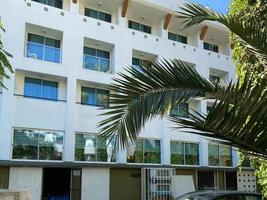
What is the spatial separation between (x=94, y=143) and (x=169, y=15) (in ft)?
39.0

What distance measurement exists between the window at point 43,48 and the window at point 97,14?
3439 millimetres

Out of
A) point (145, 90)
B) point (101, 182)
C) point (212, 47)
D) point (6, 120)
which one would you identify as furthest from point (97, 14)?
point (145, 90)

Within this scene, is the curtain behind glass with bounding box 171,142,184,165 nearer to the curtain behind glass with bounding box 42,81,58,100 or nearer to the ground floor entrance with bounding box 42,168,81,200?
the ground floor entrance with bounding box 42,168,81,200

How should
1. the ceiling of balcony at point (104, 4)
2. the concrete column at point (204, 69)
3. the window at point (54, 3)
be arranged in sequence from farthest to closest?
the concrete column at point (204, 69)
the ceiling of balcony at point (104, 4)
the window at point (54, 3)

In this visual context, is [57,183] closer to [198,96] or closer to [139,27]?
[139,27]

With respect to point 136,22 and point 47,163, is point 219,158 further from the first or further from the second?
point 47,163

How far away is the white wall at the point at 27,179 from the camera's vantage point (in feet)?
71.5

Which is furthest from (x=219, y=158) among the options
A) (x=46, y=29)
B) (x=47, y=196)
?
(x=46, y=29)

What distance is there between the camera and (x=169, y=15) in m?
30.5

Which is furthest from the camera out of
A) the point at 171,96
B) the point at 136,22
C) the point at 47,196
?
the point at 136,22

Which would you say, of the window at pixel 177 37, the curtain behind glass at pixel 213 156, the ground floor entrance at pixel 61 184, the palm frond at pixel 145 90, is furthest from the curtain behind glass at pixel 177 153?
the palm frond at pixel 145 90

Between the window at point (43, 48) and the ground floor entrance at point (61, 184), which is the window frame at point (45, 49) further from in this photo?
the ground floor entrance at point (61, 184)

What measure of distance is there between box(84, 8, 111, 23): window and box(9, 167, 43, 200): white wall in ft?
37.9

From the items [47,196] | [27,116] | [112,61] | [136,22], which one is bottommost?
[47,196]
